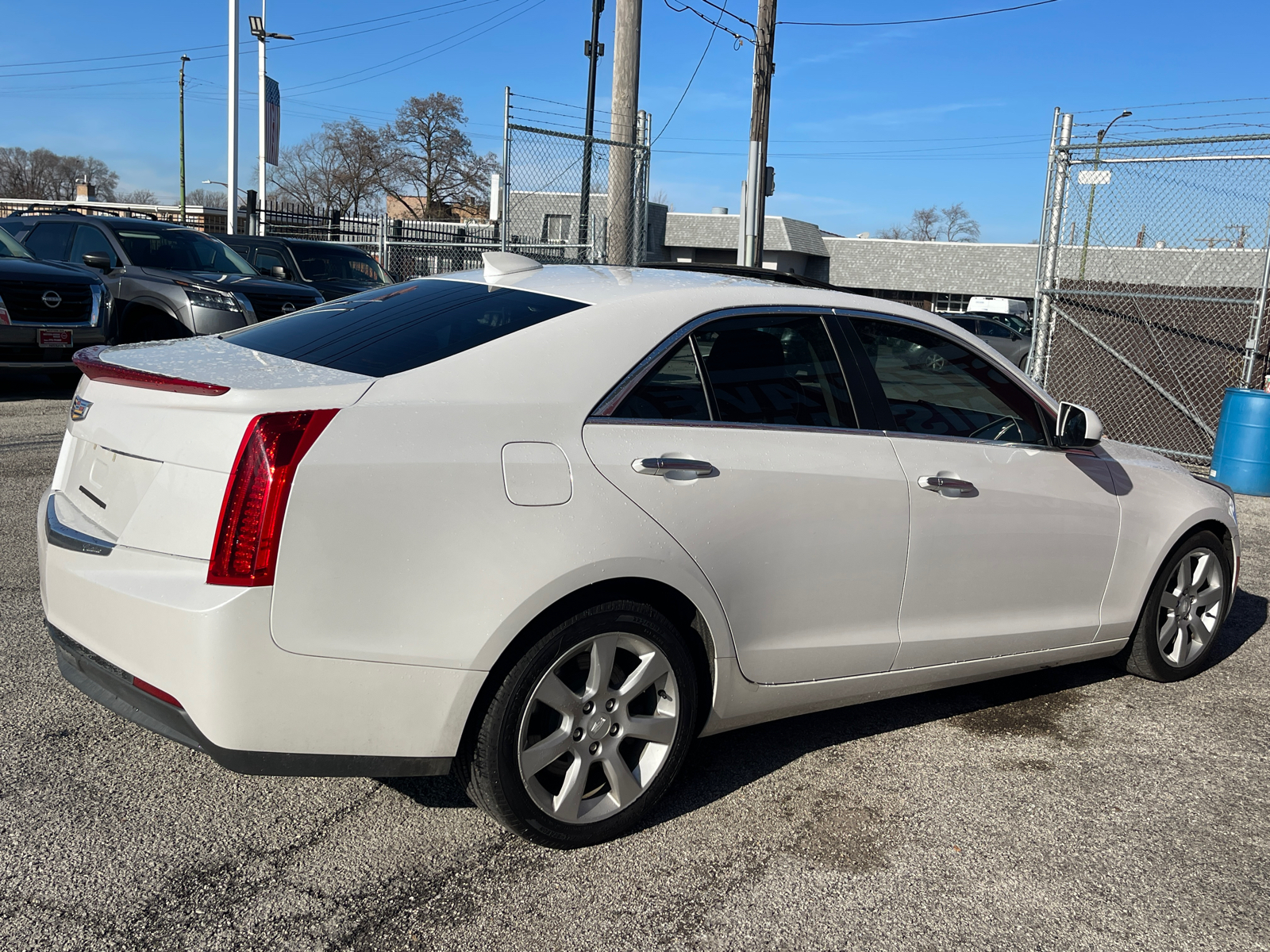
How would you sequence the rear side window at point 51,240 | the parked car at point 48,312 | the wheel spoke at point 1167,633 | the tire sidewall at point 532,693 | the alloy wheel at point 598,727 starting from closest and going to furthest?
the tire sidewall at point 532,693 < the alloy wheel at point 598,727 < the wheel spoke at point 1167,633 < the parked car at point 48,312 < the rear side window at point 51,240

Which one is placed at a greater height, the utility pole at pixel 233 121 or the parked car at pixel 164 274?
the utility pole at pixel 233 121

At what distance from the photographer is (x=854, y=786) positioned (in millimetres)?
3625

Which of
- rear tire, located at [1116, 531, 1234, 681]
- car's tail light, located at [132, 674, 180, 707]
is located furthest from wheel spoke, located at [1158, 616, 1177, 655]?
car's tail light, located at [132, 674, 180, 707]

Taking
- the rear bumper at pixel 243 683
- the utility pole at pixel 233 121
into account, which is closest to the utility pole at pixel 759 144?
the rear bumper at pixel 243 683

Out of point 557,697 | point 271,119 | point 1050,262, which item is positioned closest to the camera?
point 557,697

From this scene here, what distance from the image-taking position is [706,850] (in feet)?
10.3

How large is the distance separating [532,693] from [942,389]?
6.72 feet

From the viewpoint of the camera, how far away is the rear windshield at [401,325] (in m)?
3.02

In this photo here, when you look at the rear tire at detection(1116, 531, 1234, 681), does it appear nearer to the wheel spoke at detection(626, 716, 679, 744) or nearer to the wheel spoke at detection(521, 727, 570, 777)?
the wheel spoke at detection(626, 716, 679, 744)

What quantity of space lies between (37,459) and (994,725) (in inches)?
269

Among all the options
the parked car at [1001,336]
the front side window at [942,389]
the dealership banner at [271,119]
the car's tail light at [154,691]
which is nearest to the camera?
the car's tail light at [154,691]

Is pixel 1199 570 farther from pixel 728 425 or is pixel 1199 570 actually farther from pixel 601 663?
pixel 601 663

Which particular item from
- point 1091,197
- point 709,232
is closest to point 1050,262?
point 1091,197

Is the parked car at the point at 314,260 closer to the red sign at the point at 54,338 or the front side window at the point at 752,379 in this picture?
the red sign at the point at 54,338
